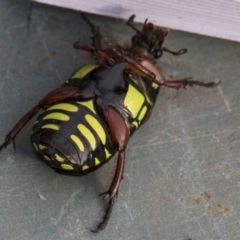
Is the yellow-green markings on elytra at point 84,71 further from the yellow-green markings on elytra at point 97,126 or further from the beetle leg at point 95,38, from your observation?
the yellow-green markings on elytra at point 97,126

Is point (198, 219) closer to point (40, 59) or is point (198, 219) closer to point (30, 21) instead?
point (40, 59)

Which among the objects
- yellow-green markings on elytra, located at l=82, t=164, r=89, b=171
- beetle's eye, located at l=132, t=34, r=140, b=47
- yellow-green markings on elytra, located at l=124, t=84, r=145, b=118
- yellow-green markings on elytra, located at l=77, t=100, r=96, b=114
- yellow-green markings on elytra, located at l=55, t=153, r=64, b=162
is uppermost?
beetle's eye, located at l=132, t=34, r=140, b=47

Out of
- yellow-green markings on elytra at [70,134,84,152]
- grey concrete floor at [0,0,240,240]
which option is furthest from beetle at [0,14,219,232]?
grey concrete floor at [0,0,240,240]

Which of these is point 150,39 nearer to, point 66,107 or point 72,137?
point 66,107

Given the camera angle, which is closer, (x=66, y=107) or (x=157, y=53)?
(x=66, y=107)

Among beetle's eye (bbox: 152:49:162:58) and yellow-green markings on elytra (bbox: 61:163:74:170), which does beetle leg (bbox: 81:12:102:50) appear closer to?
beetle's eye (bbox: 152:49:162:58)

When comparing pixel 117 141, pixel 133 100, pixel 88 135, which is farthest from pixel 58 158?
pixel 133 100

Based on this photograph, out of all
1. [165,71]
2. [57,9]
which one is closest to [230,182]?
[165,71]
